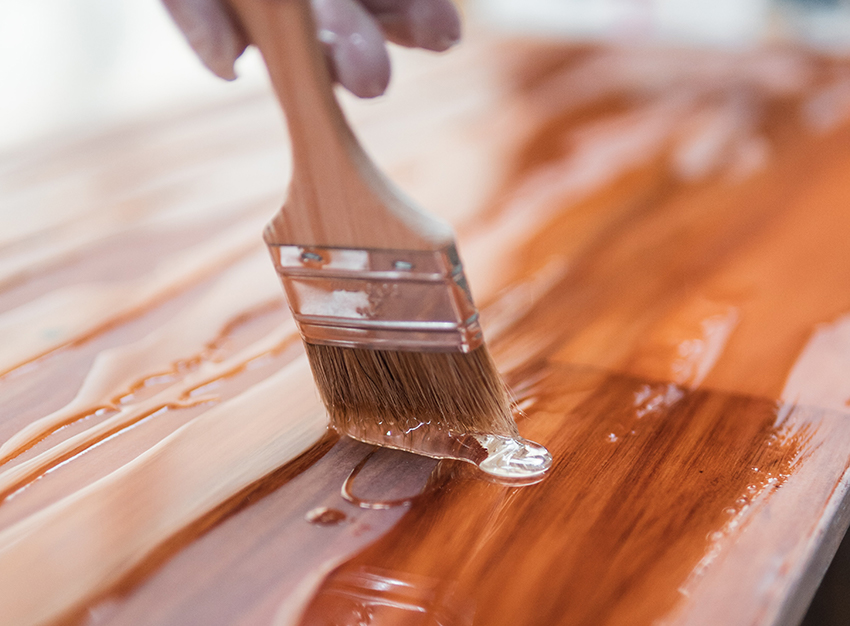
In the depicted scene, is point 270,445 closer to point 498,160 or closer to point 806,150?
point 498,160

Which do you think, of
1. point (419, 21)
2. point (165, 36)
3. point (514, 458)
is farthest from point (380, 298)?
point (165, 36)

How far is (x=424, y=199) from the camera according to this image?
3.32 ft

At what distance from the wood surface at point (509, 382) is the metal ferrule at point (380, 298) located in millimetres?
79

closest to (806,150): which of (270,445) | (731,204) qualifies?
(731,204)

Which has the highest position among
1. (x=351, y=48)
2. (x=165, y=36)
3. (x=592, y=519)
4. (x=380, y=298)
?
(x=165, y=36)

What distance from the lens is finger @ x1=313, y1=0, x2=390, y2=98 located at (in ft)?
1.77

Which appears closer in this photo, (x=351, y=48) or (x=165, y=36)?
(x=351, y=48)

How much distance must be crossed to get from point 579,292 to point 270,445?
33 centimetres

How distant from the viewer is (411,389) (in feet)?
1.83

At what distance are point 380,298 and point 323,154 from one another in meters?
0.10

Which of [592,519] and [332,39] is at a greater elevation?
[332,39]

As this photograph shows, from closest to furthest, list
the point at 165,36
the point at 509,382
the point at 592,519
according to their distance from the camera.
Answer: the point at 592,519 → the point at 509,382 → the point at 165,36

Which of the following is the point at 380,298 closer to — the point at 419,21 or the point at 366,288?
the point at 366,288

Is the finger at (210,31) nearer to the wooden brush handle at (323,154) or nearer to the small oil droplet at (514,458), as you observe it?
the wooden brush handle at (323,154)
